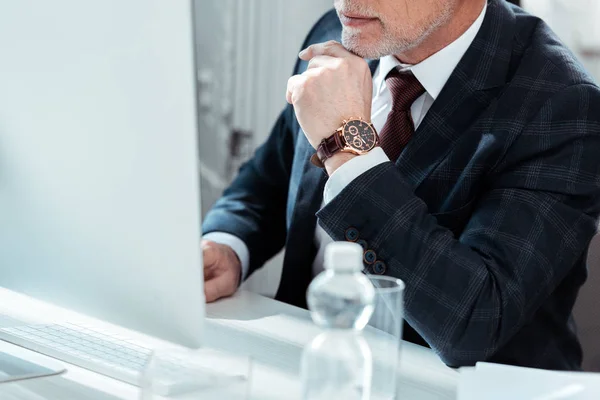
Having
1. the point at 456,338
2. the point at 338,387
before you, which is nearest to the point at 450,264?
the point at 456,338

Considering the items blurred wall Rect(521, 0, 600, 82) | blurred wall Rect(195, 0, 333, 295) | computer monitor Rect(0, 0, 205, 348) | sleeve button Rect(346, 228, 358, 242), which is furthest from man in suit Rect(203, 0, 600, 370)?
blurred wall Rect(195, 0, 333, 295)

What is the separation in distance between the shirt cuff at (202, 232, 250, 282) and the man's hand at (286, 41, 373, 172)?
35 cm

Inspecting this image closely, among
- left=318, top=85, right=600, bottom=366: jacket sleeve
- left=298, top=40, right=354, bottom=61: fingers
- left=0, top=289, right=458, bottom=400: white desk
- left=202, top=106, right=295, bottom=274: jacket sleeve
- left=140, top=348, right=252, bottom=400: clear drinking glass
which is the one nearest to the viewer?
left=140, top=348, right=252, bottom=400: clear drinking glass

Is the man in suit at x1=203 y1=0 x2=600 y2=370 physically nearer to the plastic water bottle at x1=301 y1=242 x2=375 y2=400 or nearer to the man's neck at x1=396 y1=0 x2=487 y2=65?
the man's neck at x1=396 y1=0 x2=487 y2=65

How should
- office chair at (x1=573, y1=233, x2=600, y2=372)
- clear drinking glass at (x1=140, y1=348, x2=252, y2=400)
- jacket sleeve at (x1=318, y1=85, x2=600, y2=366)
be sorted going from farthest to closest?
office chair at (x1=573, y1=233, x2=600, y2=372)
jacket sleeve at (x1=318, y1=85, x2=600, y2=366)
clear drinking glass at (x1=140, y1=348, x2=252, y2=400)

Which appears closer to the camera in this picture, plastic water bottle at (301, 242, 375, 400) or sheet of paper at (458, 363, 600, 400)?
plastic water bottle at (301, 242, 375, 400)

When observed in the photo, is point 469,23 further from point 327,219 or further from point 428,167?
point 327,219

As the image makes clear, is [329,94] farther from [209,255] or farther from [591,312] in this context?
[591,312]

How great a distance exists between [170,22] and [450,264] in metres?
0.59

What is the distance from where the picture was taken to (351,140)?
4.18 ft

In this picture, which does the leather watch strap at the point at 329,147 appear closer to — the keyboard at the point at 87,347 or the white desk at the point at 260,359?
the white desk at the point at 260,359

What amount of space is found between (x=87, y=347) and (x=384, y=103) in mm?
745

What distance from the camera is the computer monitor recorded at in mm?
778

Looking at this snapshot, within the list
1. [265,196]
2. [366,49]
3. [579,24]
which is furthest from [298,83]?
[579,24]
